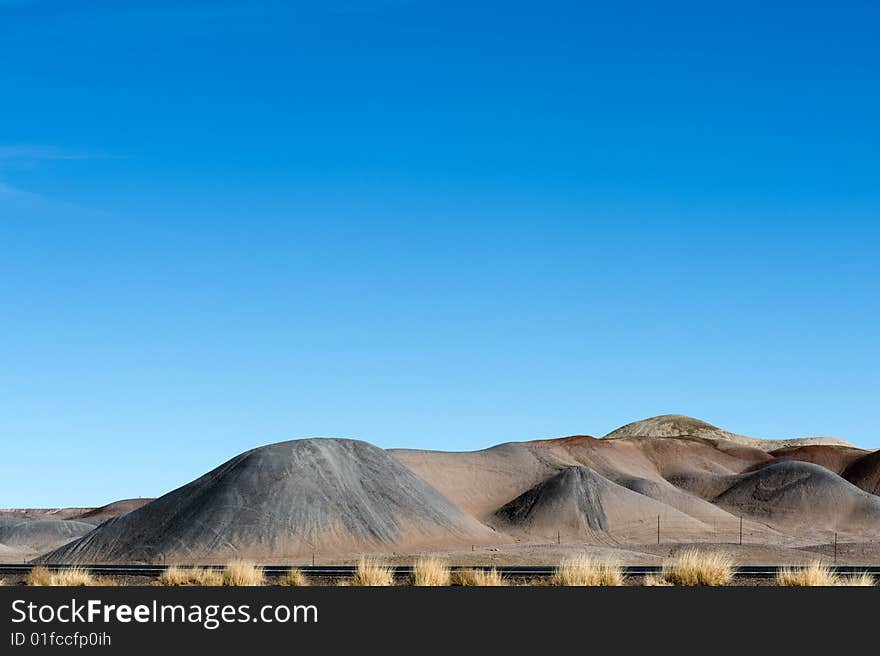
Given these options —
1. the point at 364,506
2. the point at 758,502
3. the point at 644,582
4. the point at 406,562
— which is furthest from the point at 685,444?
the point at 644,582

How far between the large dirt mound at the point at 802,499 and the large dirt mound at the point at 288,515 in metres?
57.8

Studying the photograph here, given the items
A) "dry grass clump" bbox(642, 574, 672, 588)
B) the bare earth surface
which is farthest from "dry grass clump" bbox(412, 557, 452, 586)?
the bare earth surface

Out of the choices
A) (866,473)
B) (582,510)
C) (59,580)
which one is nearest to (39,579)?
(59,580)

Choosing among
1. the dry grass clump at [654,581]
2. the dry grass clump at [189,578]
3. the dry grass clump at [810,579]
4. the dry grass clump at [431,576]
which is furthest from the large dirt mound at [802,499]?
the dry grass clump at [431,576]

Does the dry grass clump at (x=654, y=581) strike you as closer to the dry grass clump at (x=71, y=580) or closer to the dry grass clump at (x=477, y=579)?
the dry grass clump at (x=477, y=579)

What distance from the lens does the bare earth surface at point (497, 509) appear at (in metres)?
73.6

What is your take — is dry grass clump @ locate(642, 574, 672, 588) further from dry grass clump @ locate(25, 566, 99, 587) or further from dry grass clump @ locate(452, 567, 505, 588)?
dry grass clump @ locate(25, 566, 99, 587)

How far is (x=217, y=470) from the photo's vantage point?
87312mm

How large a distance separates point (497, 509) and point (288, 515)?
48553mm

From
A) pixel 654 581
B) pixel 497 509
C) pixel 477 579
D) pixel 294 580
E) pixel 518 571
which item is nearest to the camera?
pixel 477 579

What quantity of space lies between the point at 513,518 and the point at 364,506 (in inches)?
1386

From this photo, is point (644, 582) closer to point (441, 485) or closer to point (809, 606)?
point (809, 606)

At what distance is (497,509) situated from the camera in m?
123

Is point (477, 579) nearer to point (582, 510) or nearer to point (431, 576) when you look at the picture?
point (431, 576)
